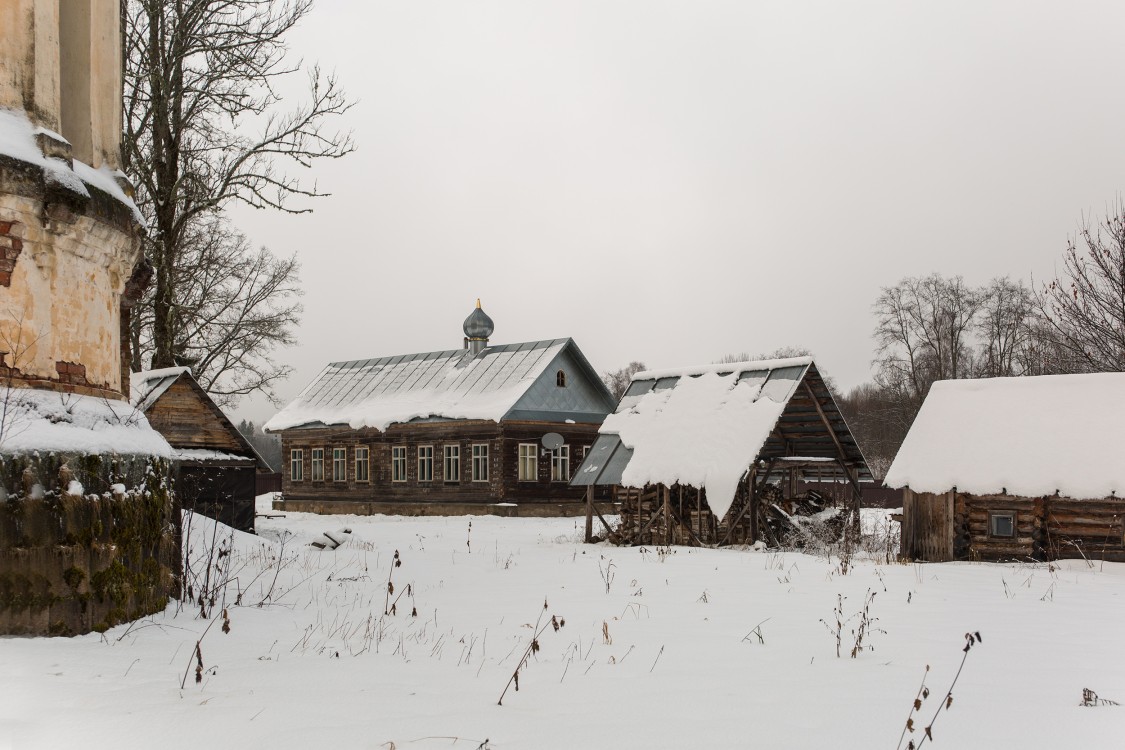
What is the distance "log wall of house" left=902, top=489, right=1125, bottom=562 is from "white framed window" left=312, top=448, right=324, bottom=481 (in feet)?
74.6

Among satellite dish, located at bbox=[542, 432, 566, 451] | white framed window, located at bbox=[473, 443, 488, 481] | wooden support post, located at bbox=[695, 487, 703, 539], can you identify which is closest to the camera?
wooden support post, located at bbox=[695, 487, 703, 539]

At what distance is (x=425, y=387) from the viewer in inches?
1232

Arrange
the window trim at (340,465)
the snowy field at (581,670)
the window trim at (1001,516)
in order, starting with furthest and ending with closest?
the window trim at (340,465)
the window trim at (1001,516)
the snowy field at (581,670)

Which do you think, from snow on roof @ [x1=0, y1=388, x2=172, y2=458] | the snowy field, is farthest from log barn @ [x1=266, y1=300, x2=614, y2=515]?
snow on roof @ [x1=0, y1=388, x2=172, y2=458]

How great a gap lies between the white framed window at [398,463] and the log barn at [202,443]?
12.8 metres

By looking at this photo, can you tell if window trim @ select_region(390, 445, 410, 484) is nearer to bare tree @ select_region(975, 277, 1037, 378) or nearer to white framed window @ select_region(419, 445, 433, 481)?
white framed window @ select_region(419, 445, 433, 481)

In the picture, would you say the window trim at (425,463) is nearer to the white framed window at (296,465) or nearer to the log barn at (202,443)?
the white framed window at (296,465)

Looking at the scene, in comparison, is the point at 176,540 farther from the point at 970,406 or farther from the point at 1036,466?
the point at 970,406

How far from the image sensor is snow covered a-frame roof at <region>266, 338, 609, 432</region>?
2872 cm

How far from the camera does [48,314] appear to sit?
6.52 meters

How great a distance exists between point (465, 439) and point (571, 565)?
1662 centimetres

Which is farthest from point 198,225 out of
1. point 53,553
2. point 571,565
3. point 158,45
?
point 53,553

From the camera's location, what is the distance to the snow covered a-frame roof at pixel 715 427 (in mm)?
15867

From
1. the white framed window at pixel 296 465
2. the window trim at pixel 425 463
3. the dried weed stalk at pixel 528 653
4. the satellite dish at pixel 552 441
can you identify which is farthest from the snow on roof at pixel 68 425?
the white framed window at pixel 296 465
